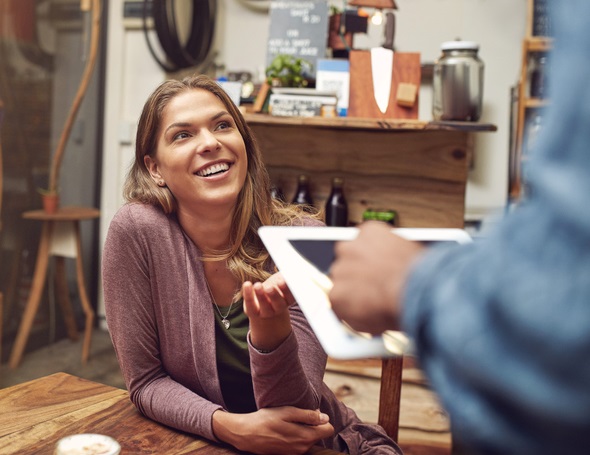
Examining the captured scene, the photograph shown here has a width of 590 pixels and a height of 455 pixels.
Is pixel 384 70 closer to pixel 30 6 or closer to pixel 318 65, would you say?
pixel 318 65

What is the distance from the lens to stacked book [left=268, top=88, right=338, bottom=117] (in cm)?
252

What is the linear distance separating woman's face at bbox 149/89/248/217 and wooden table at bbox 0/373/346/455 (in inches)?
19.3

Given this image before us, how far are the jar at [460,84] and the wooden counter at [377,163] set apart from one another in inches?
4.9

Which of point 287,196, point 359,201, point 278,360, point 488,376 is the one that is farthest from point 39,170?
point 488,376

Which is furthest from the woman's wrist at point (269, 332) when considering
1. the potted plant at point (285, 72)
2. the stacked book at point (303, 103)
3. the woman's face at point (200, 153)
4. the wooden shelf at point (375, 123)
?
the potted plant at point (285, 72)

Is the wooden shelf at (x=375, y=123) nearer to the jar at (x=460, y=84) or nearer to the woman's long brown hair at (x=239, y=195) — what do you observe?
the jar at (x=460, y=84)

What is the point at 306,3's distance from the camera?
2.80 meters

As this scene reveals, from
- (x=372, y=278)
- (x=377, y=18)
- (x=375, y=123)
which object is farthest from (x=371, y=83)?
(x=372, y=278)

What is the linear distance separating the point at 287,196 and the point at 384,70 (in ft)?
2.19

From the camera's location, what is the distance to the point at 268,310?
1151 mm

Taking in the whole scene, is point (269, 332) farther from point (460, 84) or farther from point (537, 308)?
point (460, 84)

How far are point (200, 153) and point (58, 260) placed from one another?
7.96ft

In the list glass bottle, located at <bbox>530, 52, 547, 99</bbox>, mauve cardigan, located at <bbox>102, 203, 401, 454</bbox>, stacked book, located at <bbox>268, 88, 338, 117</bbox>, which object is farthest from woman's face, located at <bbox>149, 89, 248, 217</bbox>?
glass bottle, located at <bbox>530, 52, 547, 99</bbox>

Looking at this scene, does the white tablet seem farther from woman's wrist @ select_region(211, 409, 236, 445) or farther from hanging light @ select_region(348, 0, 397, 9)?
hanging light @ select_region(348, 0, 397, 9)
